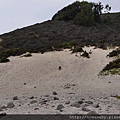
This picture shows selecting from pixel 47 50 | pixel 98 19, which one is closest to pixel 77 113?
pixel 47 50

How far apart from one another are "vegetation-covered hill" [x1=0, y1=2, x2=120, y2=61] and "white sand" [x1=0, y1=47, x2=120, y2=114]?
5.79 m

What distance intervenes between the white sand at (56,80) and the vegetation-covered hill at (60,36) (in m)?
5.79

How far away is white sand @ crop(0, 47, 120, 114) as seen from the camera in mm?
11281

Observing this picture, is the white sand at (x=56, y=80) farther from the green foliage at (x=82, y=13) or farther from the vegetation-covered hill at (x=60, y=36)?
the green foliage at (x=82, y=13)

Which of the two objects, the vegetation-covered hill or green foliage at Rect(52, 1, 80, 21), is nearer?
the vegetation-covered hill

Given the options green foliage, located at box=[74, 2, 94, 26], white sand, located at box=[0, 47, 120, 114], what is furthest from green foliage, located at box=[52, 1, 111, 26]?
white sand, located at box=[0, 47, 120, 114]

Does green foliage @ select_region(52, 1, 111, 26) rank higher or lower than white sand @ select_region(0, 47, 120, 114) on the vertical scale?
higher

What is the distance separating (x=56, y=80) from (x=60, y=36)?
24.3 metres

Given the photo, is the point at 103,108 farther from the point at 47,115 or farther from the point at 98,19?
the point at 98,19

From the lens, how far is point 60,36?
4331 cm

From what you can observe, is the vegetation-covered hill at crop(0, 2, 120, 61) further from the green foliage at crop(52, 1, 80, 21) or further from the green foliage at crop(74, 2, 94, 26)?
the green foliage at crop(52, 1, 80, 21)

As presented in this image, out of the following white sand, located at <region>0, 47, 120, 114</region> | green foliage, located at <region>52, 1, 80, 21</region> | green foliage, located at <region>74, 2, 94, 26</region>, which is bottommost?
white sand, located at <region>0, 47, 120, 114</region>

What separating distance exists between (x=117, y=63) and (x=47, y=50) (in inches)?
426

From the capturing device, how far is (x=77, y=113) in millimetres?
9094
